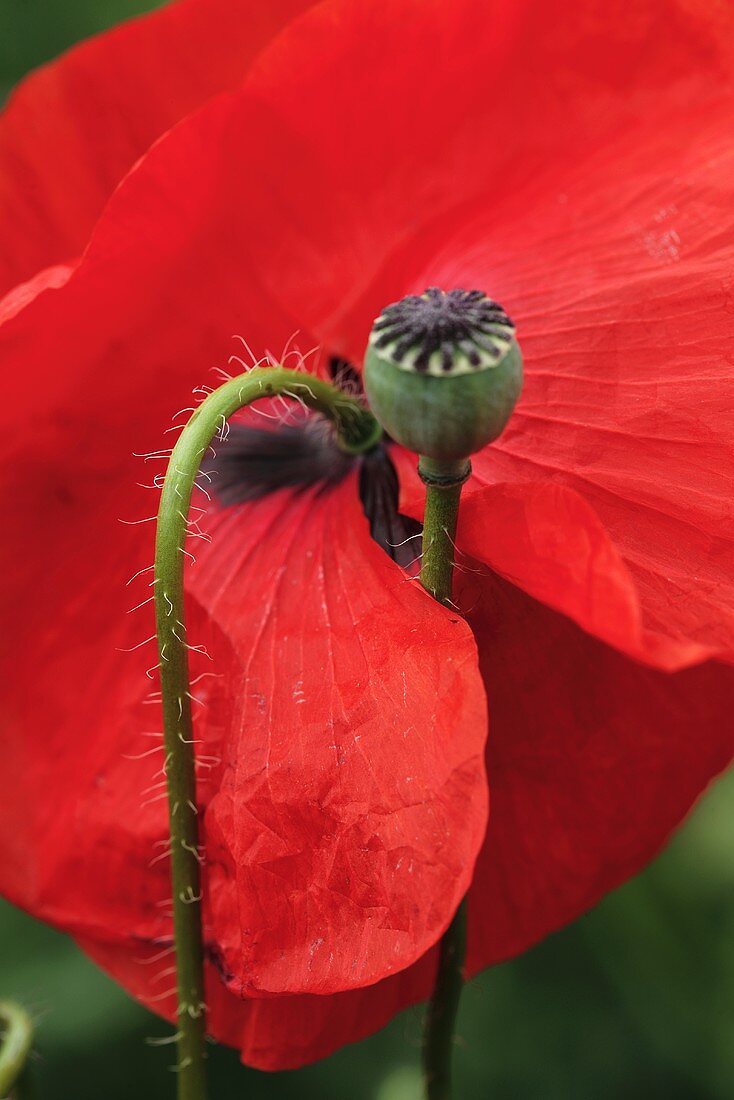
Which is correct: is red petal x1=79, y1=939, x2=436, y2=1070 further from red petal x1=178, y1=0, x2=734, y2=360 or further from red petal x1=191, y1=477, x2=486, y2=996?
red petal x1=178, y1=0, x2=734, y2=360

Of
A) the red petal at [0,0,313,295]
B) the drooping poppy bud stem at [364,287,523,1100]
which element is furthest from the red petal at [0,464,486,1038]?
the red petal at [0,0,313,295]

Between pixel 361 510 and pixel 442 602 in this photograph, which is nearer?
pixel 442 602

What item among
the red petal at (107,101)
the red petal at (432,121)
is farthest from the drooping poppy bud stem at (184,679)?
the red petal at (107,101)

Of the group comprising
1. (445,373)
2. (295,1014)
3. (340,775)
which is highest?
(445,373)

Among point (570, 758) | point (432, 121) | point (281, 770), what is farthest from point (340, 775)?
point (432, 121)

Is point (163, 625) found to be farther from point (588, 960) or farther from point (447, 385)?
point (588, 960)

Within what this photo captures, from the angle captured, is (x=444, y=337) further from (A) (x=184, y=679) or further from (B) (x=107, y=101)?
(B) (x=107, y=101)

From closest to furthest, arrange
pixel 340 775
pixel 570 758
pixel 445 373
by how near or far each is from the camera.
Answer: pixel 445 373, pixel 340 775, pixel 570 758
